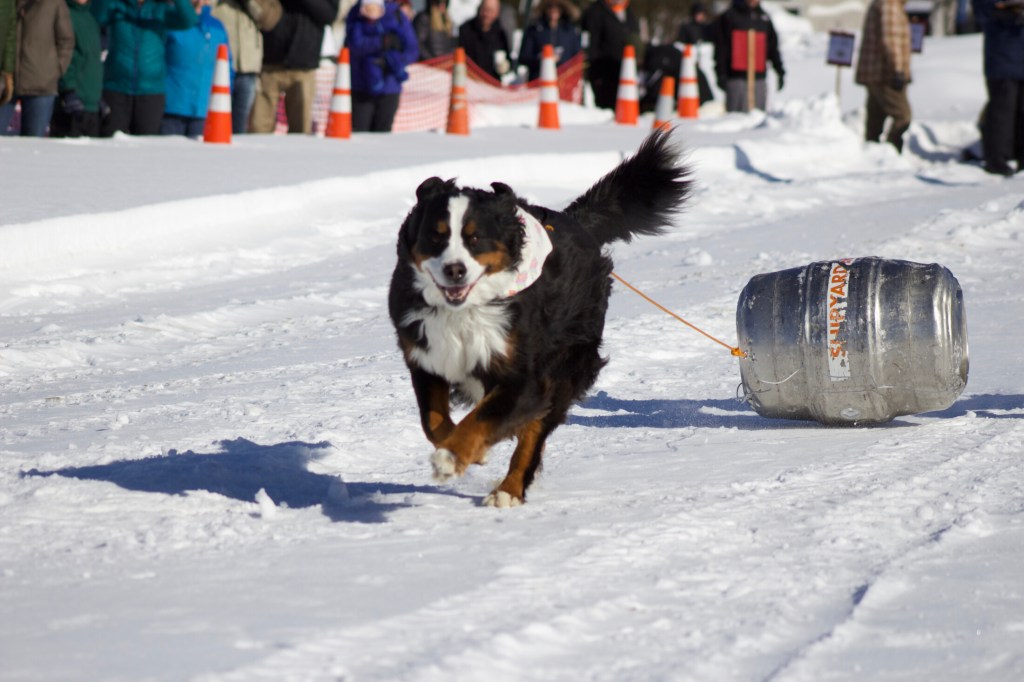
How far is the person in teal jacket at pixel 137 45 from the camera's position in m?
11.9

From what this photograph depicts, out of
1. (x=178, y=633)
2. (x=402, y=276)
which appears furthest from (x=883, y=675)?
(x=402, y=276)

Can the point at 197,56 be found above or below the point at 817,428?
above

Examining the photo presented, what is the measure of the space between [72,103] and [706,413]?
24.0 feet

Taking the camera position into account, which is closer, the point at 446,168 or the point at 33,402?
the point at 33,402

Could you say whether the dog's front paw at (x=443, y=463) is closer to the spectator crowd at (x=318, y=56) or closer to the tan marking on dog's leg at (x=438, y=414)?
the tan marking on dog's leg at (x=438, y=414)

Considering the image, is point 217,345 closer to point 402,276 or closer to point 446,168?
point 402,276

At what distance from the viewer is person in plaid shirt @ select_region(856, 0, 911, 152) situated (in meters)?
17.2

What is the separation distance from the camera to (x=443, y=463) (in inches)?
177

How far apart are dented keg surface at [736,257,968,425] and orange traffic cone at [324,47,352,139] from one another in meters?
9.11

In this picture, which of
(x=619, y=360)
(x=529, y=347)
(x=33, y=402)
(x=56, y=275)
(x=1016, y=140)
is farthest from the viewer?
(x=1016, y=140)

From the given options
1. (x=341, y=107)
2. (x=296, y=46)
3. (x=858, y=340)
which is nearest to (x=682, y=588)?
(x=858, y=340)

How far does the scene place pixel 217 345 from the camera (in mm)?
7438

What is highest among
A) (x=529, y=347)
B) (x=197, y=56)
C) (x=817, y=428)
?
(x=197, y=56)

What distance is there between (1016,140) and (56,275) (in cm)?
1135
